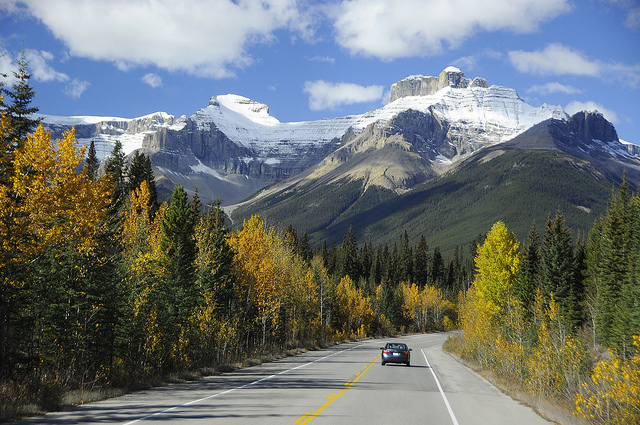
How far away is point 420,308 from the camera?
4414 inches

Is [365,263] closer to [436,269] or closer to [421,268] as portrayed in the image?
[421,268]

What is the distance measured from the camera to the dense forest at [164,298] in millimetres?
15367

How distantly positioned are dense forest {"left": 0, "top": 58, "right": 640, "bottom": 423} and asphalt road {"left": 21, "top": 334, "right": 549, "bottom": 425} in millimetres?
1840

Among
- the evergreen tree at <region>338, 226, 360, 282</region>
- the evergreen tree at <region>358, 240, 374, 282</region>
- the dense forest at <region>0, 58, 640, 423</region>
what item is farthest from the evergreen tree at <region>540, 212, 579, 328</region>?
the evergreen tree at <region>358, 240, 374, 282</region>

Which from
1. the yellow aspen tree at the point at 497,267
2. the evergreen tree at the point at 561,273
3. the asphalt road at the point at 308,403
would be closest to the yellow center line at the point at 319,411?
the asphalt road at the point at 308,403

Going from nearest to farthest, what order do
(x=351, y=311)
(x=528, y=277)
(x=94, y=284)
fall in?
(x=94, y=284), (x=528, y=277), (x=351, y=311)

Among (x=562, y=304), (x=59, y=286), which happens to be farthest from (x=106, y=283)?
(x=562, y=304)

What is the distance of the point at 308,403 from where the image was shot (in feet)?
52.2

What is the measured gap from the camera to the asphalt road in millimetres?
12797

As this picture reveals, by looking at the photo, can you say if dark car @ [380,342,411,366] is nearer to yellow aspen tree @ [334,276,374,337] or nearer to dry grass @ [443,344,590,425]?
dry grass @ [443,344,590,425]

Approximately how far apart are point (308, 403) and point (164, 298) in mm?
11654

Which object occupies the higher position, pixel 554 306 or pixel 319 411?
pixel 554 306

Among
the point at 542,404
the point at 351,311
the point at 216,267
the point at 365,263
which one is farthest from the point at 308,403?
the point at 365,263

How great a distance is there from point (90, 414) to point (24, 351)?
16.8ft
